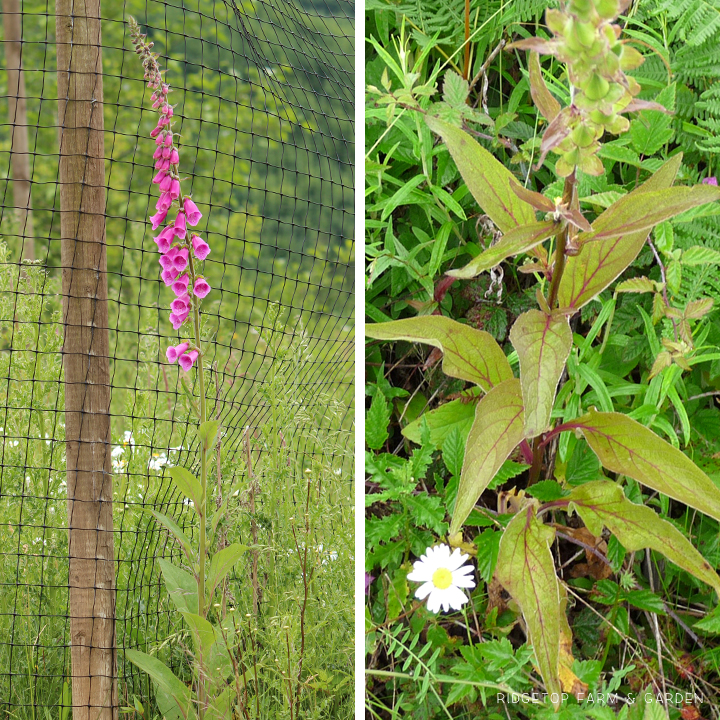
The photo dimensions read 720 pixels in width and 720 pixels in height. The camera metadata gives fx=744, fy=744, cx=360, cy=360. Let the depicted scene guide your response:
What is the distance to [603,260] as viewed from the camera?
3.45 feet

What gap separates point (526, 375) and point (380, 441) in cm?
47

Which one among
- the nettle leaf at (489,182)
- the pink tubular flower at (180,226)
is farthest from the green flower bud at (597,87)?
the pink tubular flower at (180,226)

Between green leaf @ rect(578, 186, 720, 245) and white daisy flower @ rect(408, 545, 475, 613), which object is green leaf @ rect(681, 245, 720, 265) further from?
white daisy flower @ rect(408, 545, 475, 613)

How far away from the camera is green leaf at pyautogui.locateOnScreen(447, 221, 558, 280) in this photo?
900 millimetres

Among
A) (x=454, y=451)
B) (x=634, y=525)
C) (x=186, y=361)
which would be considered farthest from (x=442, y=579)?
(x=186, y=361)

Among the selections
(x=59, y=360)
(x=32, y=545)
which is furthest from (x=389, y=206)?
(x=32, y=545)

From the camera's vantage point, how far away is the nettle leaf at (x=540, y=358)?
904mm

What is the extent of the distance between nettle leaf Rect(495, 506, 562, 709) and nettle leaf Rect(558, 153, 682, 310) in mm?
329

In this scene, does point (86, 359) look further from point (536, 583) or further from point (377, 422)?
point (536, 583)

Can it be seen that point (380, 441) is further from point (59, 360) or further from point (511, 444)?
point (59, 360)

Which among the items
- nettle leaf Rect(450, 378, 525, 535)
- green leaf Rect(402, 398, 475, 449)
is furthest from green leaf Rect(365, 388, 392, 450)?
nettle leaf Rect(450, 378, 525, 535)

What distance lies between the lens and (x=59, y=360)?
1.89m

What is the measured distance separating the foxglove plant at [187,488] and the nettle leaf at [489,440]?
436mm

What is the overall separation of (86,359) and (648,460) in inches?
41.3
